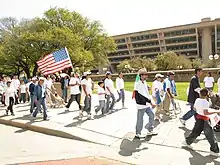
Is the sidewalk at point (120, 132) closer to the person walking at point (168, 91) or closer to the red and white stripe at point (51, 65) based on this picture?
the person walking at point (168, 91)

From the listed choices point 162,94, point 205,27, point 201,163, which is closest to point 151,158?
point 201,163

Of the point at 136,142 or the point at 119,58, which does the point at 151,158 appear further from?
the point at 119,58

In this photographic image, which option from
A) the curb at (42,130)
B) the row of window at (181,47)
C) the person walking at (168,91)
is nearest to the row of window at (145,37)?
the row of window at (181,47)

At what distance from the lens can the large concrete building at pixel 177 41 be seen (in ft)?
294

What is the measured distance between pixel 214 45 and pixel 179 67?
118ft

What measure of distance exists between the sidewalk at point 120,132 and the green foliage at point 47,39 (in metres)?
29.7

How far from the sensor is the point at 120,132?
28.8ft

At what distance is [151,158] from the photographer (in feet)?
21.3

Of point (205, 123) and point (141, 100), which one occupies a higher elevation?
point (141, 100)

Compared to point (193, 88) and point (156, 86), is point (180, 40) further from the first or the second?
point (193, 88)

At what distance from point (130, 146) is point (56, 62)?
1011 centimetres

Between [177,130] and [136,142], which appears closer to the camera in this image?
[136,142]

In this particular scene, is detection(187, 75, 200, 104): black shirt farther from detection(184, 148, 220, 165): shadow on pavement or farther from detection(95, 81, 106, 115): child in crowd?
detection(95, 81, 106, 115): child in crowd

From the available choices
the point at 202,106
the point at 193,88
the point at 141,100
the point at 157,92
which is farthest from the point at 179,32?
the point at 202,106
